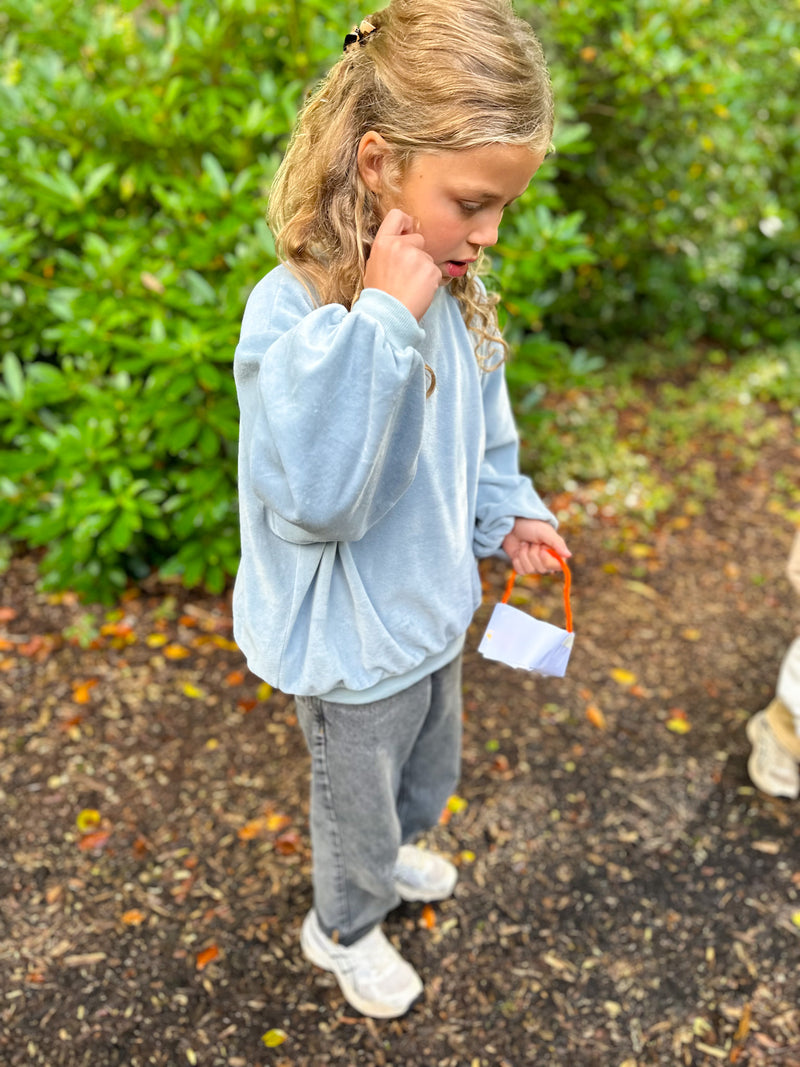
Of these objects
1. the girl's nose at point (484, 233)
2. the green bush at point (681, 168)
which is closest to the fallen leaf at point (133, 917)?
the girl's nose at point (484, 233)

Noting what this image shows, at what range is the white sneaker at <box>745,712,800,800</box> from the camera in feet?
8.70

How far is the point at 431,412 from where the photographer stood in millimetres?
1443

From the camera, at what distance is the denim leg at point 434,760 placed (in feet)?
6.17

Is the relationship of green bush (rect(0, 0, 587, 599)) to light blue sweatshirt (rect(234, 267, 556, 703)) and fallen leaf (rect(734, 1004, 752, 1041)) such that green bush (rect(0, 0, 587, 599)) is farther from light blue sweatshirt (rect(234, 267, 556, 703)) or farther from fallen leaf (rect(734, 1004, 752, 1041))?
fallen leaf (rect(734, 1004, 752, 1041))

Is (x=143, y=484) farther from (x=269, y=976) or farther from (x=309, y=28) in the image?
(x=309, y=28)

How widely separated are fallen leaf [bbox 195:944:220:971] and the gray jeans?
12.7 inches

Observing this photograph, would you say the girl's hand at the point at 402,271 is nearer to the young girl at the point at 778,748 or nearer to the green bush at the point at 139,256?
the green bush at the point at 139,256

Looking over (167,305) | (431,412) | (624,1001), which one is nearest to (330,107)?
(431,412)

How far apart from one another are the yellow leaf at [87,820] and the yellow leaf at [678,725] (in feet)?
6.08

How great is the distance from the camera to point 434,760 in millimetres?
2008

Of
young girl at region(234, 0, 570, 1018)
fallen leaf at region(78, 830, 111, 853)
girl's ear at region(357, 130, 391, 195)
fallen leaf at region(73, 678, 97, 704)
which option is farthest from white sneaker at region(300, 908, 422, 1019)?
girl's ear at region(357, 130, 391, 195)

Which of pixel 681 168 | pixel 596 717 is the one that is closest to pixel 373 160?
pixel 596 717

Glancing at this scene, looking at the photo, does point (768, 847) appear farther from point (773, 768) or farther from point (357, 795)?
point (357, 795)

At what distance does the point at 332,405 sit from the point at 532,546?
2.53ft
